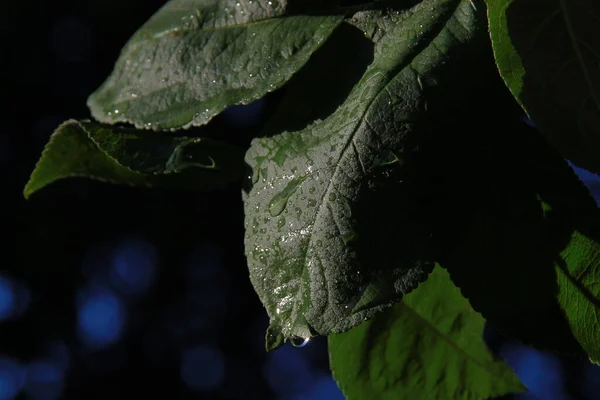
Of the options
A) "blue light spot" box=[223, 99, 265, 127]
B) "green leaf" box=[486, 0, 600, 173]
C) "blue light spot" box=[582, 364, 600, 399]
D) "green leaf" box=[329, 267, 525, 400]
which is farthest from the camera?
"blue light spot" box=[582, 364, 600, 399]

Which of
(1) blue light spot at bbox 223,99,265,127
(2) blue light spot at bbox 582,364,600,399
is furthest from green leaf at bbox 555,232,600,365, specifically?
(2) blue light spot at bbox 582,364,600,399

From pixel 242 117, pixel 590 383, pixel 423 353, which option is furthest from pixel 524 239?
pixel 590 383

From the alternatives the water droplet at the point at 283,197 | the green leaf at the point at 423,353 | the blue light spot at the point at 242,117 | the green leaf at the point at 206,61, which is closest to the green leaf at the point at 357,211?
the water droplet at the point at 283,197

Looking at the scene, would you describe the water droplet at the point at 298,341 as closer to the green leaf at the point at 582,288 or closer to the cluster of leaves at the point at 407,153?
the cluster of leaves at the point at 407,153

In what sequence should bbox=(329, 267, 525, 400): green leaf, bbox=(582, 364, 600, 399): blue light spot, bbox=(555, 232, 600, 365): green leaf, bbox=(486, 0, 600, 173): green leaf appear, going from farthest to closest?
bbox=(582, 364, 600, 399): blue light spot < bbox=(329, 267, 525, 400): green leaf < bbox=(555, 232, 600, 365): green leaf < bbox=(486, 0, 600, 173): green leaf

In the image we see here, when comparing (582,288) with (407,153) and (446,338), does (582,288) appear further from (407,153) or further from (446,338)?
(446,338)

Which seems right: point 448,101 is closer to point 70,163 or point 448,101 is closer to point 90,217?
point 70,163

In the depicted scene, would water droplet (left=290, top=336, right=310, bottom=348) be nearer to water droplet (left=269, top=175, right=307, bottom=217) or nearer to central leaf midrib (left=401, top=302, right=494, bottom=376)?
water droplet (left=269, top=175, right=307, bottom=217)
